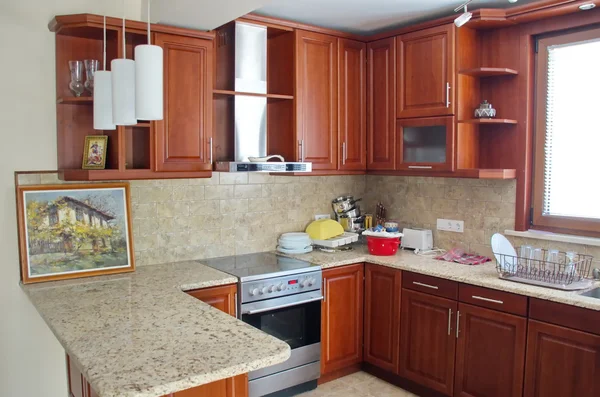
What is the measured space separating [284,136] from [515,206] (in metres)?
1.67

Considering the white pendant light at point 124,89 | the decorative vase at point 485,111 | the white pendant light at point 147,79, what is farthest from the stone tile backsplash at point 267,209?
the white pendant light at point 147,79

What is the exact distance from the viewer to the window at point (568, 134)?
324 centimetres

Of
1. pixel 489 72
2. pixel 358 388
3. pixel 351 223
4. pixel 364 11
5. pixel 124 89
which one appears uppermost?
pixel 364 11

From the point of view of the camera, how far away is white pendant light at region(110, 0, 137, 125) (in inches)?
76.8

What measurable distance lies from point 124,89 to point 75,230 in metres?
1.53

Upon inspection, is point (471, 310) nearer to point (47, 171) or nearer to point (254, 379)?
point (254, 379)

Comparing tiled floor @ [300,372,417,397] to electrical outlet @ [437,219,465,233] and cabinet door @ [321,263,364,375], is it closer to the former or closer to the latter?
cabinet door @ [321,263,364,375]

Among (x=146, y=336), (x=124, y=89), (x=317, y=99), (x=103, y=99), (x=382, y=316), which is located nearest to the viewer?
(x=124, y=89)

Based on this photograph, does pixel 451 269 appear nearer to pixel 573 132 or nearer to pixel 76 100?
pixel 573 132

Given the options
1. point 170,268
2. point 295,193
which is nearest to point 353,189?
point 295,193

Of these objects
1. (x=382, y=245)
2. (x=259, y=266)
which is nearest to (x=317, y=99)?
(x=382, y=245)

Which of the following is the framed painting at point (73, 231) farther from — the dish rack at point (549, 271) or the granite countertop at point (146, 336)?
the dish rack at point (549, 271)

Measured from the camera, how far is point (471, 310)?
3217 millimetres

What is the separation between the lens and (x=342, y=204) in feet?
14.5
